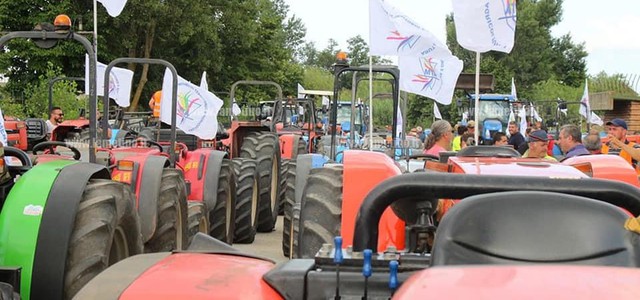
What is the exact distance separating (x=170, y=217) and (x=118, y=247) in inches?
83.9

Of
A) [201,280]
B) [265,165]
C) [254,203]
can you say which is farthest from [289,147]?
[201,280]

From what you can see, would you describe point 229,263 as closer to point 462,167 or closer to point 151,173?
point 462,167

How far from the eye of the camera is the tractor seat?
2252mm

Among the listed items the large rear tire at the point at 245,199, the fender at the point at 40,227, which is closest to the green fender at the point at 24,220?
the fender at the point at 40,227

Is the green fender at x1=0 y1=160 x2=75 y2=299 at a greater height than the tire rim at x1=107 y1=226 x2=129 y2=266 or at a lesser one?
greater

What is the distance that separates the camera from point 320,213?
484 centimetres

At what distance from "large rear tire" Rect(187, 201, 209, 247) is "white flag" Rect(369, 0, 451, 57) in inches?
103

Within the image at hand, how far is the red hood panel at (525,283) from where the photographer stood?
1668 millimetres

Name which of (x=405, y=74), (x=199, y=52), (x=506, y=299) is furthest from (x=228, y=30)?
(x=506, y=299)

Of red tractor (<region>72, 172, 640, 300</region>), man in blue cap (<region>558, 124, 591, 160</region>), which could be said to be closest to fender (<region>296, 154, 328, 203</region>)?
man in blue cap (<region>558, 124, 591, 160</region>)

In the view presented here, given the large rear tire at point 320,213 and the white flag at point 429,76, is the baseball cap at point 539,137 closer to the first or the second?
the white flag at point 429,76

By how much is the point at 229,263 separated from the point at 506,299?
121 centimetres

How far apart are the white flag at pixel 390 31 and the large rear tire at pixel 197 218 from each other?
2621 mm

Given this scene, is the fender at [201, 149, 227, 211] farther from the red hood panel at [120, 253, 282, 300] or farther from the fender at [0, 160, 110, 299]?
the red hood panel at [120, 253, 282, 300]
